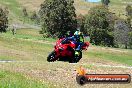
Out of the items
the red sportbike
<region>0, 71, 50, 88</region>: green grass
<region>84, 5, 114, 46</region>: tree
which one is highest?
<region>0, 71, 50, 88</region>: green grass

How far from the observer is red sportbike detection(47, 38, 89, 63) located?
2589 cm

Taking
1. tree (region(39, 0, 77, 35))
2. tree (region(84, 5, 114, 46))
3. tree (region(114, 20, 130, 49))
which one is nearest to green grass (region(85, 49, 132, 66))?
tree (region(39, 0, 77, 35))

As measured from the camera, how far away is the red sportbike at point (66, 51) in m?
25.9

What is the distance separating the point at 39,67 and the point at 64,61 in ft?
9.86

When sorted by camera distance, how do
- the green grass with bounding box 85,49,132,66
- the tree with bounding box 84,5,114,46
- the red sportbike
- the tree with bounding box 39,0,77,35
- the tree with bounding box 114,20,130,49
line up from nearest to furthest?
the red sportbike, the green grass with bounding box 85,49,132,66, the tree with bounding box 39,0,77,35, the tree with bounding box 84,5,114,46, the tree with bounding box 114,20,130,49

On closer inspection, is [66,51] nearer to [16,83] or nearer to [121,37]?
[16,83]

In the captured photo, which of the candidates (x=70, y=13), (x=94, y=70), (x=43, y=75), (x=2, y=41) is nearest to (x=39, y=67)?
(x=43, y=75)

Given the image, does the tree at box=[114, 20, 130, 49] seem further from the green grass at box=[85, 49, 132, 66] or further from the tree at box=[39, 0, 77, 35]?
the green grass at box=[85, 49, 132, 66]

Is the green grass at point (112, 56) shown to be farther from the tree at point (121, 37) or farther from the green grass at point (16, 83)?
the tree at point (121, 37)

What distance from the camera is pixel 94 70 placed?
91.5 feet

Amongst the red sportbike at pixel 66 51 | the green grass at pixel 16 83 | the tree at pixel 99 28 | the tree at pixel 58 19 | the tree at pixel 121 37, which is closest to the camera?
the green grass at pixel 16 83

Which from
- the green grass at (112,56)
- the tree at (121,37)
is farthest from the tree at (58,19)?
the green grass at (112,56)

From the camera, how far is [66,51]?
2680 centimetres

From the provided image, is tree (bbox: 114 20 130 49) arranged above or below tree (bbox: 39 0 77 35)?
below
